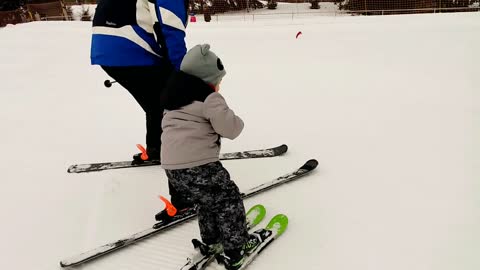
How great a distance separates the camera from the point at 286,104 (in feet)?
13.1

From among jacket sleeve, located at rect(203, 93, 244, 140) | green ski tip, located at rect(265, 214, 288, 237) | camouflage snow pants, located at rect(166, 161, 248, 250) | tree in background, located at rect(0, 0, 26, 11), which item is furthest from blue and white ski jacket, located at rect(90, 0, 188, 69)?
tree in background, located at rect(0, 0, 26, 11)

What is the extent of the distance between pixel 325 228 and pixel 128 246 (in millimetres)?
1052

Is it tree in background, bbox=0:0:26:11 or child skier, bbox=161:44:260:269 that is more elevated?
tree in background, bbox=0:0:26:11

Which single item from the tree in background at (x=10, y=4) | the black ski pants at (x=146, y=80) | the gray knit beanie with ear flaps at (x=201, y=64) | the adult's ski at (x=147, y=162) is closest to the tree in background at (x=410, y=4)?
the adult's ski at (x=147, y=162)

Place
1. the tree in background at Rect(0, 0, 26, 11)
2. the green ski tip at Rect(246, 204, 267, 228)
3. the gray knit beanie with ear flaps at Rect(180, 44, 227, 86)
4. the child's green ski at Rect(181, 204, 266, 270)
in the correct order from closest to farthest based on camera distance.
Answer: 1. the gray knit beanie with ear flaps at Rect(180, 44, 227, 86)
2. the child's green ski at Rect(181, 204, 266, 270)
3. the green ski tip at Rect(246, 204, 267, 228)
4. the tree in background at Rect(0, 0, 26, 11)

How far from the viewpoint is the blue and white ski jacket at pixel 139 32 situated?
1975 mm

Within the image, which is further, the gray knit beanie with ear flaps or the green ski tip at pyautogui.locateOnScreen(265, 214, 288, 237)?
the green ski tip at pyautogui.locateOnScreen(265, 214, 288, 237)

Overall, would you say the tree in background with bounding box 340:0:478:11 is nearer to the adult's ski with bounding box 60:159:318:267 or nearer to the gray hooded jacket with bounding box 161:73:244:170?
the adult's ski with bounding box 60:159:318:267

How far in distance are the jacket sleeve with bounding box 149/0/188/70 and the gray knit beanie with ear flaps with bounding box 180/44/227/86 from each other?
1.58 ft

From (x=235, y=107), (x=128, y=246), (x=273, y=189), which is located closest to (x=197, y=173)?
(x=128, y=246)

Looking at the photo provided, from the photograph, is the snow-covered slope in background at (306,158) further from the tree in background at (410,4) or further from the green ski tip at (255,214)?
the tree in background at (410,4)

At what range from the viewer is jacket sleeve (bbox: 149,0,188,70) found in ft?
6.36

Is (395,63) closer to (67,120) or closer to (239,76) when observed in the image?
(239,76)

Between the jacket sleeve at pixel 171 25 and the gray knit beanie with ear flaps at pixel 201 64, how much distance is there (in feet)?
1.58
